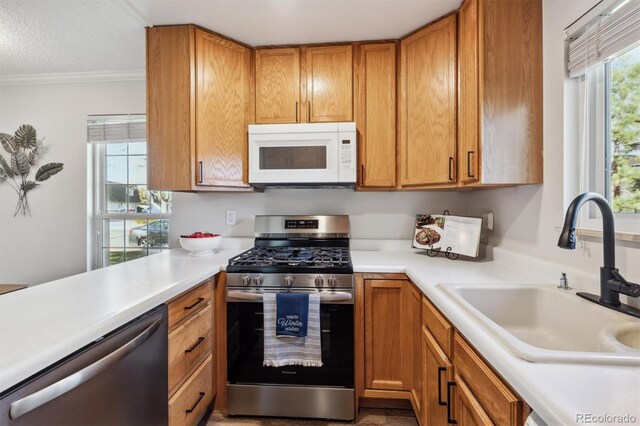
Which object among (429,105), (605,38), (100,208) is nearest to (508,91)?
(605,38)

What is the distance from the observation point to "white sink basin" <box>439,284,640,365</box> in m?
0.62

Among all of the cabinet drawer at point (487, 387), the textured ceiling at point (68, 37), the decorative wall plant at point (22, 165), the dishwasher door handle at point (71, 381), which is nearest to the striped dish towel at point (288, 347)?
the dishwasher door handle at point (71, 381)

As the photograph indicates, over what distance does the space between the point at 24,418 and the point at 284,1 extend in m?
1.93

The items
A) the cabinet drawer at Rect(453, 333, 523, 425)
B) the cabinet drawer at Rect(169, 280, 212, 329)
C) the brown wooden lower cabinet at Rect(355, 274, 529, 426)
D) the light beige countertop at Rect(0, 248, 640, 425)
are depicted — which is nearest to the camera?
the light beige countertop at Rect(0, 248, 640, 425)

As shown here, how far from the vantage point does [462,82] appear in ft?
4.90

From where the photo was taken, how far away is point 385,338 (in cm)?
161

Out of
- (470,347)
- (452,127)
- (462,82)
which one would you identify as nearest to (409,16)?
(462,82)

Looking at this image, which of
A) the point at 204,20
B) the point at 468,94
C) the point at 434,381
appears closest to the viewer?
the point at 434,381

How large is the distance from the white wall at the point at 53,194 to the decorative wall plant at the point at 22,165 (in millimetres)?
55

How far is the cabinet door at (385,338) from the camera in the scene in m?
1.60

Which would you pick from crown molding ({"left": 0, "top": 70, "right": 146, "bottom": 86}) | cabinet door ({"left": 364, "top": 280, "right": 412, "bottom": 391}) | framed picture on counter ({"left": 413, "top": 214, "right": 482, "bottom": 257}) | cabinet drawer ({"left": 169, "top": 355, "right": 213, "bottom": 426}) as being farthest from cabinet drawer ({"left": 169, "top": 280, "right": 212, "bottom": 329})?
crown molding ({"left": 0, "top": 70, "right": 146, "bottom": 86})

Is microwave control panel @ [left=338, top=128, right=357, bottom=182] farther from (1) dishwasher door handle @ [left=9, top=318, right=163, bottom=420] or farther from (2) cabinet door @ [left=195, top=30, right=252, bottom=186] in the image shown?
(1) dishwasher door handle @ [left=9, top=318, right=163, bottom=420]

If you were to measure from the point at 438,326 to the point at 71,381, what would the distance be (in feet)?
4.02

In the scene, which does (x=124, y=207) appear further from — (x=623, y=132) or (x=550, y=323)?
(x=623, y=132)
